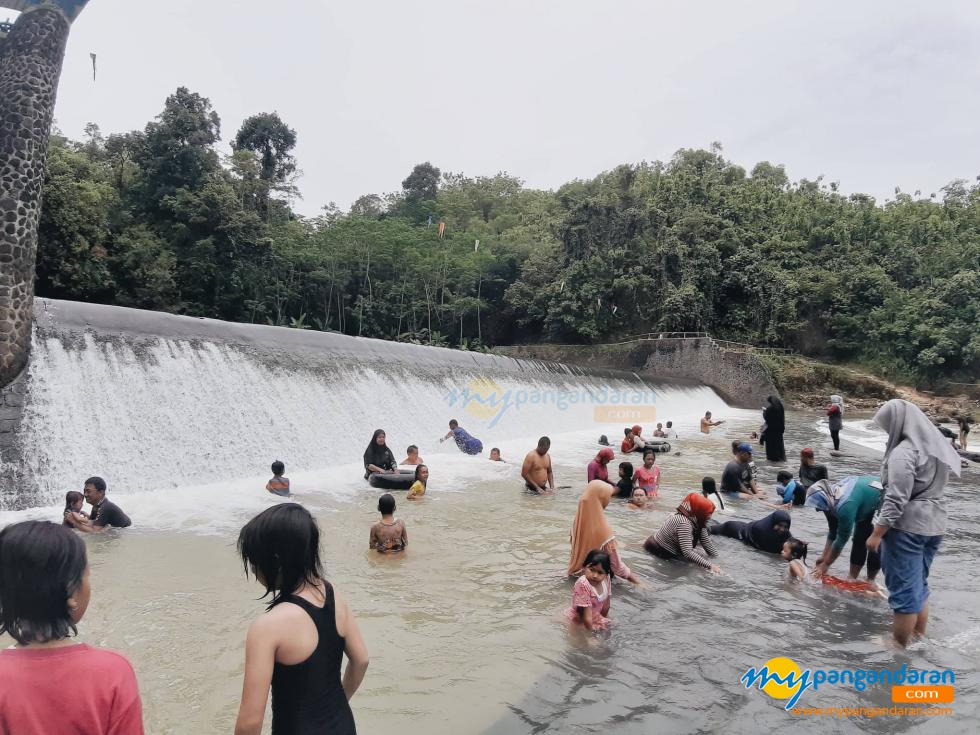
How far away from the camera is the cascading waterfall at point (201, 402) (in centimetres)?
695

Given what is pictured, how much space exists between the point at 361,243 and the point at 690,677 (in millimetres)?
30486

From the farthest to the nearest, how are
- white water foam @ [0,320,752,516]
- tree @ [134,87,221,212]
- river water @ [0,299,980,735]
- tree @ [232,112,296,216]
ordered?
tree @ [232,112,296,216]
tree @ [134,87,221,212]
white water foam @ [0,320,752,516]
river water @ [0,299,980,735]

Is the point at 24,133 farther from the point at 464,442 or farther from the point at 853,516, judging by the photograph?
the point at 853,516

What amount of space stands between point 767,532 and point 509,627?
10.9ft

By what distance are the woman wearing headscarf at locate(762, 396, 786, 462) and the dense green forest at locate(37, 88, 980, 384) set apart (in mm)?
17898

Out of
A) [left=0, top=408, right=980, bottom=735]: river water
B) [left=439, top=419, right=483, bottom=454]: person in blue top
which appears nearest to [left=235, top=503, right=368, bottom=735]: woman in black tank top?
[left=0, top=408, right=980, bottom=735]: river water

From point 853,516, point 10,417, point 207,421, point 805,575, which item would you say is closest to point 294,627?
point 853,516

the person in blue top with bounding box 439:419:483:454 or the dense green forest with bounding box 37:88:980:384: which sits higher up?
the dense green forest with bounding box 37:88:980:384

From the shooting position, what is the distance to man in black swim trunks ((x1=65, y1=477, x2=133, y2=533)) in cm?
561

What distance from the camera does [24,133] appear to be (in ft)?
26.4

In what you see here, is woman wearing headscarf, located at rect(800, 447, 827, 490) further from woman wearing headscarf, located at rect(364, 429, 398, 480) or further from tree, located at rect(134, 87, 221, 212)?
tree, located at rect(134, 87, 221, 212)

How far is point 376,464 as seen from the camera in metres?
8.45

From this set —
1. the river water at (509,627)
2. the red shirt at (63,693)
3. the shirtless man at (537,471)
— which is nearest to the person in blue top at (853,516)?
the river water at (509,627)

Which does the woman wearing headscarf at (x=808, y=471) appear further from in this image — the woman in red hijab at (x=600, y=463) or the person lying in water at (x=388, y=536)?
the person lying in water at (x=388, y=536)
